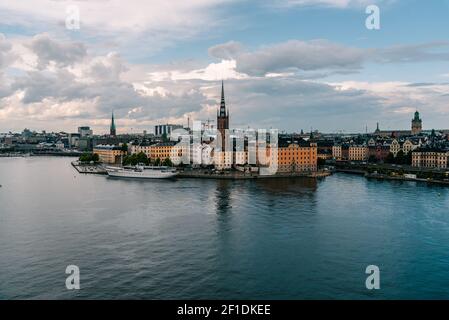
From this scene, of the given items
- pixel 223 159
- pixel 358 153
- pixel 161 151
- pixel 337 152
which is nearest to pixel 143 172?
pixel 223 159

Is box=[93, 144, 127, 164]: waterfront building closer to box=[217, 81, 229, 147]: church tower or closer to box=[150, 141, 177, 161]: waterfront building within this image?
box=[150, 141, 177, 161]: waterfront building

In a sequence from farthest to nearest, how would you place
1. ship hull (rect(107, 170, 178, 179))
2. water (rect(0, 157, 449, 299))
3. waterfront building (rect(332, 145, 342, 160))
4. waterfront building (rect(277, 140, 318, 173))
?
waterfront building (rect(332, 145, 342, 160)) → waterfront building (rect(277, 140, 318, 173)) → ship hull (rect(107, 170, 178, 179)) → water (rect(0, 157, 449, 299))

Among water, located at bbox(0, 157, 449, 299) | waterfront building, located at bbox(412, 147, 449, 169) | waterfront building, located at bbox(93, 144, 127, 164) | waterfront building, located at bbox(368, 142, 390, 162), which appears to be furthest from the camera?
waterfront building, located at bbox(93, 144, 127, 164)

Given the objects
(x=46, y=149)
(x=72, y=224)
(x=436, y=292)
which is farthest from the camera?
(x=46, y=149)

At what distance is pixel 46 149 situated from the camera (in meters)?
64.2

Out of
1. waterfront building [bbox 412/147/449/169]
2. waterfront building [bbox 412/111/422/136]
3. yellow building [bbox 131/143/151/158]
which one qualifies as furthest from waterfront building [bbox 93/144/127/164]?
waterfront building [bbox 412/111/422/136]

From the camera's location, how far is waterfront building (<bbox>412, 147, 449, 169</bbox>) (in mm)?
27000

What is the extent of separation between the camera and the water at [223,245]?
7008 mm

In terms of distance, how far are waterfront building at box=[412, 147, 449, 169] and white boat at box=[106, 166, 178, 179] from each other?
590 inches

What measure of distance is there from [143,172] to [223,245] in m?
16.2

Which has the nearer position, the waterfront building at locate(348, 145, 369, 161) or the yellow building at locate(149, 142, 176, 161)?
the yellow building at locate(149, 142, 176, 161)
